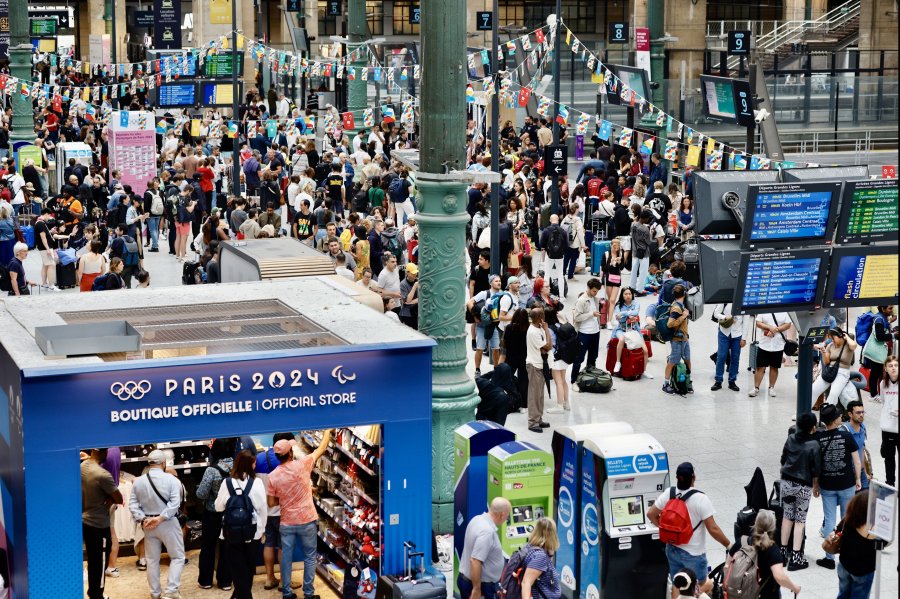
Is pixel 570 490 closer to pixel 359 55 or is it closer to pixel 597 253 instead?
pixel 597 253

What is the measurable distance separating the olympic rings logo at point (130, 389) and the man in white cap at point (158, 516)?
1411mm

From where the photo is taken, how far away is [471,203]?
91.7ft

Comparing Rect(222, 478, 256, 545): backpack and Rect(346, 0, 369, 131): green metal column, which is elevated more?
Rect(346, 0, 369, 131): green metal column

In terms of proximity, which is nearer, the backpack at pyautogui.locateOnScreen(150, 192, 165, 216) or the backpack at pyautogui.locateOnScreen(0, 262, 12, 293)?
the backpack at pyautogui.locateOnScreen(0, 262, 12, 293)

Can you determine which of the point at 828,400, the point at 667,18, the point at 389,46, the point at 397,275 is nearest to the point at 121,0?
the point at 389,46

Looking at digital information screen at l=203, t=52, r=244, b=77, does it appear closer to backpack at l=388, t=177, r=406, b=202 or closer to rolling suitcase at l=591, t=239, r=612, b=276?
backpack at l=388, t=177, r=406, b=202

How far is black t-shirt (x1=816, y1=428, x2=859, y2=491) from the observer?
13.2 m

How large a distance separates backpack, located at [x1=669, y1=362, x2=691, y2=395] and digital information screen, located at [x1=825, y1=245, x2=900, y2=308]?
5338 mm

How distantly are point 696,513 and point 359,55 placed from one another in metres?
28.8

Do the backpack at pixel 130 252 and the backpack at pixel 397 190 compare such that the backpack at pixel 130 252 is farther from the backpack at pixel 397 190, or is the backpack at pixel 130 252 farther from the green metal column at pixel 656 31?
the green metal column at pixel 656 31

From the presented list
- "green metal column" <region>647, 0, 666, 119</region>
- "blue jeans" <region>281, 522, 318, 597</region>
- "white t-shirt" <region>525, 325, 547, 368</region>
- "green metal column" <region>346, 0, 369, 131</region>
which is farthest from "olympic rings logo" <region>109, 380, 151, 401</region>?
"green metal column" <region>346, 0, 369, 131</region>

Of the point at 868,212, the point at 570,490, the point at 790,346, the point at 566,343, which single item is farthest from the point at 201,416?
the point at 790,346

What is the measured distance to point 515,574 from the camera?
11164 millimetres

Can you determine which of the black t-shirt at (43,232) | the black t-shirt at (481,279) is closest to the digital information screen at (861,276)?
the black t-shirt at (481,279)
